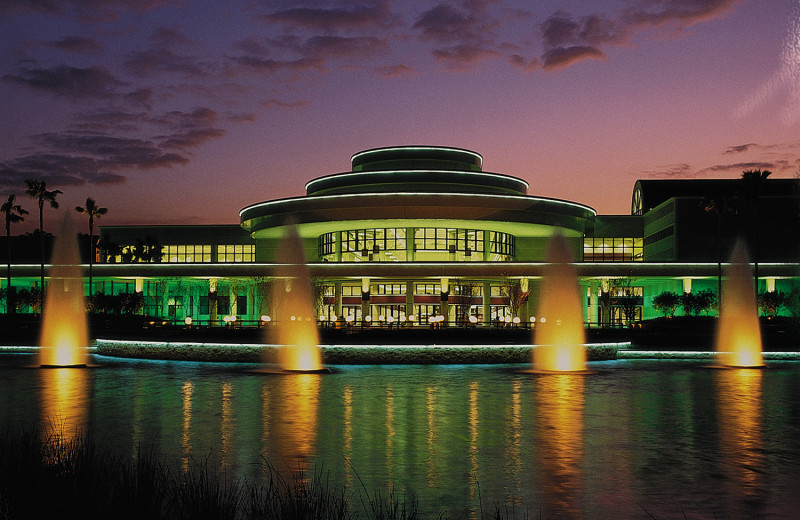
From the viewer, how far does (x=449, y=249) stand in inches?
2611

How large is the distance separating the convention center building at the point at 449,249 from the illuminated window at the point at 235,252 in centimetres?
966

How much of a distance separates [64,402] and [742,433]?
51.9 feet

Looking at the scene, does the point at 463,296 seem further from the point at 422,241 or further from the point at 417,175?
the point at 417,175

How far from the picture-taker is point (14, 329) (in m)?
53.6

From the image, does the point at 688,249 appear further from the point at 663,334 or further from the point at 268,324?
the point at 268,324

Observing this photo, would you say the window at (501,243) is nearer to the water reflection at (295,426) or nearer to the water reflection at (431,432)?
the water reflection at (295,426)

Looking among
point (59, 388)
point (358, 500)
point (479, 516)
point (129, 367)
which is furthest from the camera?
point (129, 367)

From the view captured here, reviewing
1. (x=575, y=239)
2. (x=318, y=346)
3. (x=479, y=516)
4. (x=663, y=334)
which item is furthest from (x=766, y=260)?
(x=479, y=516)

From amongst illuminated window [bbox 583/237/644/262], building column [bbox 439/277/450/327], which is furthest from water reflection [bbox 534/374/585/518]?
illuminated window [bbox 583/237/644/262]

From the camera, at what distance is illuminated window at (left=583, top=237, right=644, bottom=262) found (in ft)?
264

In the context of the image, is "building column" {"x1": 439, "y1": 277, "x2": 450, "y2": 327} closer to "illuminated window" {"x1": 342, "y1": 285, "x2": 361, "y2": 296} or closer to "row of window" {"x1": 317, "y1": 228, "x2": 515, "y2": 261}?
"row of window" {"x1": 317, "y1": 228, "x2": 515, "y2": 261}

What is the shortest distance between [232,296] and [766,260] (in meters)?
45.1

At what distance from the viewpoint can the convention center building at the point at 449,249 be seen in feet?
206

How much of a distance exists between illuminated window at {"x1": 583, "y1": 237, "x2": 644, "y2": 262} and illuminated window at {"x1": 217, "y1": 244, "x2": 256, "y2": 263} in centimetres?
3396
